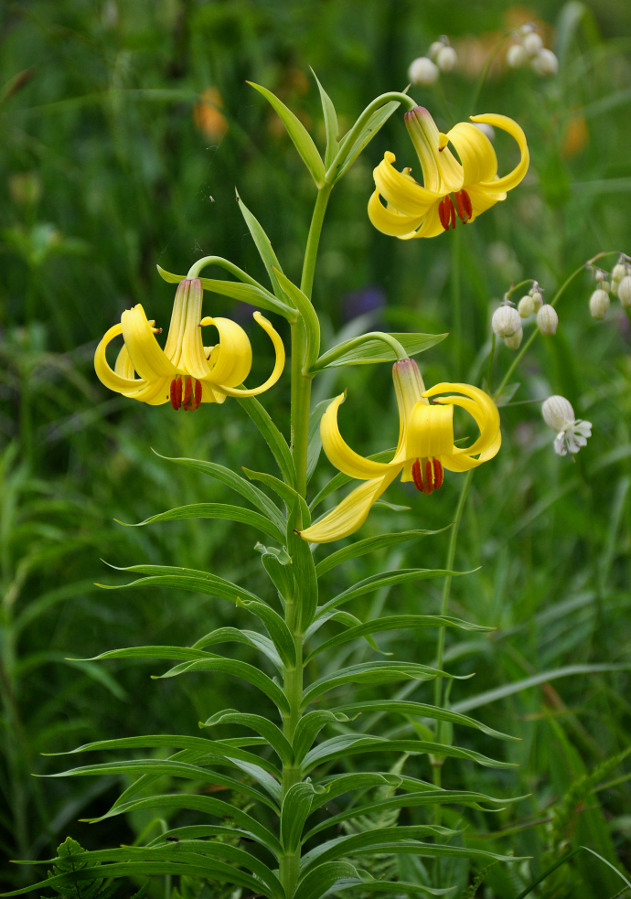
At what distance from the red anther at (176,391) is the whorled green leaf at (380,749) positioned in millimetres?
369

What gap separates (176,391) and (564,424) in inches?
17.1

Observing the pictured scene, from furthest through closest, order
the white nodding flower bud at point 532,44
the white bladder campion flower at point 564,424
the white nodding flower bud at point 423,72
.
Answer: the white nodding flower bud at point 532,44
the white nodding flower bud at point 423,72
the white bladder campion flower at point 564,424

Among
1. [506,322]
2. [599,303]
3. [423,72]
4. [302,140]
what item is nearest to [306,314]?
[302,140]

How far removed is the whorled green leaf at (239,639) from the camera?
2.55ft

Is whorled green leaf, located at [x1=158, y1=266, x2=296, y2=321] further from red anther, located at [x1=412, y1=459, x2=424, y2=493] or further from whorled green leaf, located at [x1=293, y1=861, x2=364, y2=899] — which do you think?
whorled green leaf, located at [x1=293, y1=861, x2=364, y2=899]

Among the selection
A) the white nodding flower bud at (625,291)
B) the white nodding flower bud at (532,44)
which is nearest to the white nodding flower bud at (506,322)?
the white nodding flower bud at (625,291)

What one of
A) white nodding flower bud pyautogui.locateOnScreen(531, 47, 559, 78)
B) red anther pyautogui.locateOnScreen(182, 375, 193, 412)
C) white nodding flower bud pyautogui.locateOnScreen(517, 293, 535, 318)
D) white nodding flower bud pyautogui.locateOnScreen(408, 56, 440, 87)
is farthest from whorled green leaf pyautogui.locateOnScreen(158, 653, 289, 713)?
white nodding flower bud pyautogui.locateOnScreen(531, 47, 559, 78)

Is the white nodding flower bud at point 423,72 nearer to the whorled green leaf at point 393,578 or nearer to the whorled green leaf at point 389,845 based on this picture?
the whorled green leaf at point 393,578

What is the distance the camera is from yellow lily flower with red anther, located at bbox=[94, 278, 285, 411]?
70 centimetres

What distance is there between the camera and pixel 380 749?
2.66ft

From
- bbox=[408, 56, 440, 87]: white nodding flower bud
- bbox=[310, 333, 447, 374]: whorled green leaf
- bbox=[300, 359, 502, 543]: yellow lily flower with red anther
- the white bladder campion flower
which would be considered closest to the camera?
bbox=[300, 359, 502, 543]: yellow lily flower with red anther

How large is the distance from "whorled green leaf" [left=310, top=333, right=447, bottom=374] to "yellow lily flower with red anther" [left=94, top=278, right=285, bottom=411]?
7 centimetres

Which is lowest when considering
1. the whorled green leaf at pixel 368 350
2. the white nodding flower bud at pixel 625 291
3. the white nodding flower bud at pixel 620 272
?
the whorled green leaf at pixel 368 350

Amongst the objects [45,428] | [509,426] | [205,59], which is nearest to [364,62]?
[205,59]
